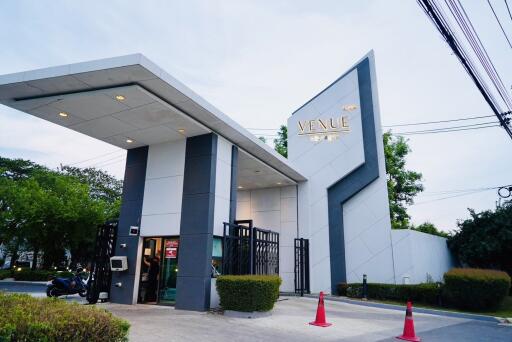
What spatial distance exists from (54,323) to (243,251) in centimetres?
762

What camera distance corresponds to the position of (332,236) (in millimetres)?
14102

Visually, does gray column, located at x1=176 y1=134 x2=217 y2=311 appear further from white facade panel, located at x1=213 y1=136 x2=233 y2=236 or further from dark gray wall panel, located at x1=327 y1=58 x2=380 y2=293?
dark gray wall panel, located at x1=327 y1=58 x2=380 y2=293

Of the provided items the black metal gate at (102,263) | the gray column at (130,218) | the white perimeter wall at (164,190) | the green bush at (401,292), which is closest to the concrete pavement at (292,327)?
the gray column at (130,218)

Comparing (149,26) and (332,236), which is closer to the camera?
(149,26)

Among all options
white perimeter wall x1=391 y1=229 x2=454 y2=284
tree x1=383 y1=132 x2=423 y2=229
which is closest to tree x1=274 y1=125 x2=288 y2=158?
tree x1=383 y1=132 x2=423 y2=229

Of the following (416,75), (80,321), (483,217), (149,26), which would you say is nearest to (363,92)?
(416,75)

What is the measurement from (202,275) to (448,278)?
320 inches

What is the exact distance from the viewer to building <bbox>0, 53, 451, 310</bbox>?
25.5 feet

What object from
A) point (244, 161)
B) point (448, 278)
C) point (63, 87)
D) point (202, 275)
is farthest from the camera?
point (244, 161)

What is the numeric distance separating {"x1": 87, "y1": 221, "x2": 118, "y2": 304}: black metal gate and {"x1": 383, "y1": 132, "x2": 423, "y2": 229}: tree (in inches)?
744

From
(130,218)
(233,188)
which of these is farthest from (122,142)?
(233,188)

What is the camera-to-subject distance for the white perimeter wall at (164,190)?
9805 millimetres

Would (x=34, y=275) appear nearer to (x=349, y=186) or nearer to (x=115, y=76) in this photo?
(x=115, y=76)

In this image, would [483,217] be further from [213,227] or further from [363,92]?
[213,227]
